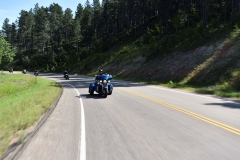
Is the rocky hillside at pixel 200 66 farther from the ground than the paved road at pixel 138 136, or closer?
farther from the ground

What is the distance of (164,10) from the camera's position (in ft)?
208

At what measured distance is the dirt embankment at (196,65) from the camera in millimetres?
27031

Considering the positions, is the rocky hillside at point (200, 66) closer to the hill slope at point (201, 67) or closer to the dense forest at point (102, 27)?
the hill slope at point (201, 67)

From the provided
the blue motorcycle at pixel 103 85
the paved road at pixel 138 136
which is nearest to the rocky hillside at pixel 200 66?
the blue motorcycle at pixel 103 85

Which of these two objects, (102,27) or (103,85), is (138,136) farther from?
(102,27)

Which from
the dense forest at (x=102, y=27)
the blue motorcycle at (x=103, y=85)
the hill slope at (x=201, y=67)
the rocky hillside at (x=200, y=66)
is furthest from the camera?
the dense forest at (x=102, y=27)

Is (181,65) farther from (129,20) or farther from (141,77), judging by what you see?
(129,20)

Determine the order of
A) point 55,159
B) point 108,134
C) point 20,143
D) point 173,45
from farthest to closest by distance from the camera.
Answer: point 173,45
point 108,134
point 20,143
point 55,159

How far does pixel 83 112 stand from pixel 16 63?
104 m

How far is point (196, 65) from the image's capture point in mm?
31484

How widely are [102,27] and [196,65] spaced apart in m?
70.1

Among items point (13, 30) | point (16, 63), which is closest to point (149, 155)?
point (16, 63)

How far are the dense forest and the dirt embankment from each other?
6.18m

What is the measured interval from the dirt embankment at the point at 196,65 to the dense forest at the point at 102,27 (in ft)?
20.3
